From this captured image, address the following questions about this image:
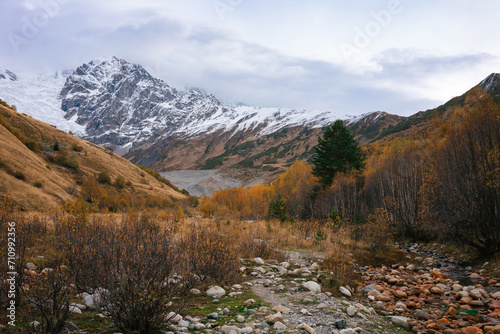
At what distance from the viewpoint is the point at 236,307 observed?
6066 millimetres

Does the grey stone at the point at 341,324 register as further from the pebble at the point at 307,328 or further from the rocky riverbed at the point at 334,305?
the pebble at the point at 307,328

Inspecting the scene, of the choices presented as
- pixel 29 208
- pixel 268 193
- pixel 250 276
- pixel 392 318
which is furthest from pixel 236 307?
pixel 268 193

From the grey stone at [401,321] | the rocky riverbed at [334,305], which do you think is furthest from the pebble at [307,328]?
the grey stone at [401,321]

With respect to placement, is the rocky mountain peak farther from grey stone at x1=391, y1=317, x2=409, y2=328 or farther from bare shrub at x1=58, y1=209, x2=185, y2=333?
bare shrub at x1=58, y1=209, x2=185, y2=333

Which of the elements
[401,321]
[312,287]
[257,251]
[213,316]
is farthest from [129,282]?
[257,251]

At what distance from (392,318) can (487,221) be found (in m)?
8.29

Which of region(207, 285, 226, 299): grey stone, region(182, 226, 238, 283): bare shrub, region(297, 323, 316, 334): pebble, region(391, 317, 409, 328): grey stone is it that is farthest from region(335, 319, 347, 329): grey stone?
region(182, 226, 238, 283): bare shrub

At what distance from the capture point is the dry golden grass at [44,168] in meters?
19.3

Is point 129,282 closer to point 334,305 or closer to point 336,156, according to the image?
point 334,305

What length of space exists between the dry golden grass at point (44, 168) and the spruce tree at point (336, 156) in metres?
24.7

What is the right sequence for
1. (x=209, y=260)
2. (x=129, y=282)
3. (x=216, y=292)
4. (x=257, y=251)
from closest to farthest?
(x=129, y=282) → (x=216, y=292) → (x=209, y=260) → (x=257, y=251)

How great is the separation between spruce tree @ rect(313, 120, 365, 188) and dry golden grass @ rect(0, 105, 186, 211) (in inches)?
974

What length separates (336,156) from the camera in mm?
37406

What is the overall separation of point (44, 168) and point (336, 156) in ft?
112
